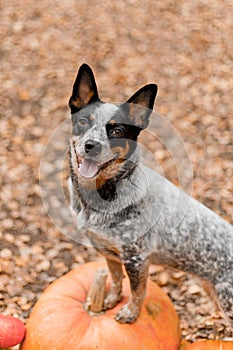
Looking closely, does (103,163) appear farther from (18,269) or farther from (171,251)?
(18,269)

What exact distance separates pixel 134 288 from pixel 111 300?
0.79 feet

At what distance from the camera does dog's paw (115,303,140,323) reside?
3.86 meters

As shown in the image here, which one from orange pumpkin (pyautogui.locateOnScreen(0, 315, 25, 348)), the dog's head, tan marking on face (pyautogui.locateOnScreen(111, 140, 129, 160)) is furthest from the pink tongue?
orange pumpkin (pyautogui.locateOnScreen(0, 315, 25, 348))

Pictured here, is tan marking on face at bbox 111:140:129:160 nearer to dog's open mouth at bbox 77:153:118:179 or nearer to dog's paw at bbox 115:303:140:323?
dog's open mouth at bbox 77:153:118:179

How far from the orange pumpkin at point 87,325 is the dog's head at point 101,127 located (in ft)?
3.33

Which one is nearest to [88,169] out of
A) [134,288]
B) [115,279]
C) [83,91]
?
[83,91]

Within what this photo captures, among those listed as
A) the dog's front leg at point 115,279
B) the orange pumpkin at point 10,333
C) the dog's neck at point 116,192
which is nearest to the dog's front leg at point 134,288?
the dog's front leg at point 115,279

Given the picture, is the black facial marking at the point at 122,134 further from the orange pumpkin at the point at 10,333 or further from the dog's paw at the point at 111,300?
the orange pumpkin at the point at 10,333

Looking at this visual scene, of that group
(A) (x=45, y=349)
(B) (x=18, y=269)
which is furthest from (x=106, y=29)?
(A) (x=45, y=349)

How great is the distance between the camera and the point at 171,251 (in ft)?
12.6

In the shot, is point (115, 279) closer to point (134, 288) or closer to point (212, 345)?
point (134, 288)

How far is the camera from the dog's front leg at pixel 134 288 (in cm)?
377

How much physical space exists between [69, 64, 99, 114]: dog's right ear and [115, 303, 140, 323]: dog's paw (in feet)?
4.39

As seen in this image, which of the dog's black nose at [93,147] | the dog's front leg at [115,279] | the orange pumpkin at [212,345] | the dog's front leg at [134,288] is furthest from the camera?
the dog's front leg at [115,279]
